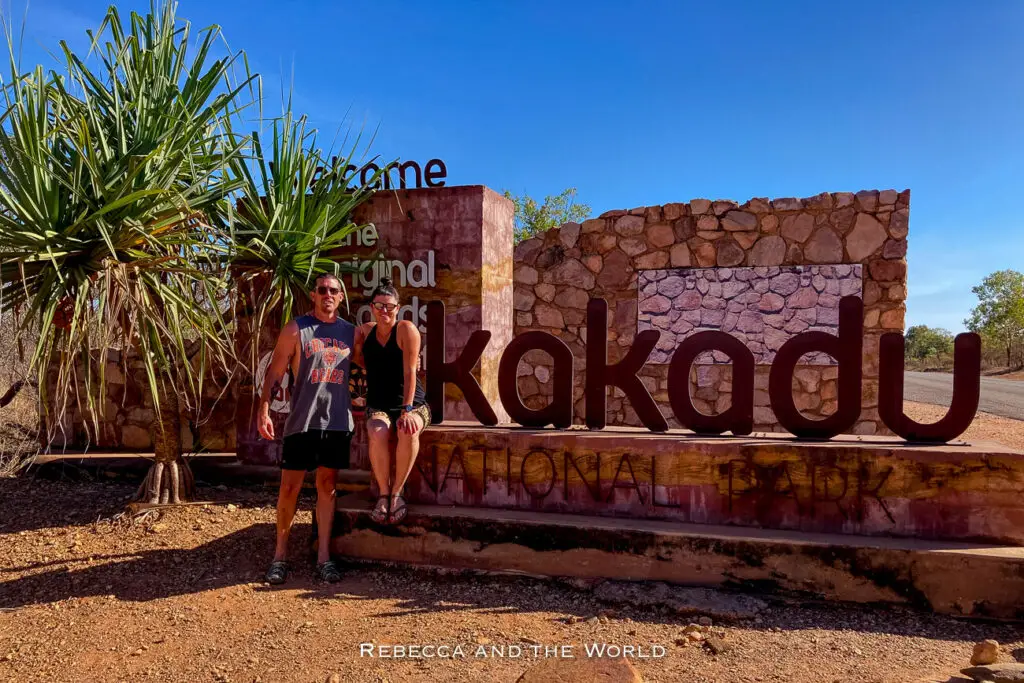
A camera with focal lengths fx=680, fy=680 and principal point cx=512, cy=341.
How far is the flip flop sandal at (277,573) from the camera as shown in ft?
12.2

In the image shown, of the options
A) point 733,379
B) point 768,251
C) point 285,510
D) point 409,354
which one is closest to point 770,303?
point 768,251

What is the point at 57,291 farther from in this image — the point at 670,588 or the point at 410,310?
the point at 670,588

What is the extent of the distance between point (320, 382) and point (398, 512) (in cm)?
87

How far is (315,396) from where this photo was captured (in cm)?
366

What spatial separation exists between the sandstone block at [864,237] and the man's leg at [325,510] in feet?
17.4

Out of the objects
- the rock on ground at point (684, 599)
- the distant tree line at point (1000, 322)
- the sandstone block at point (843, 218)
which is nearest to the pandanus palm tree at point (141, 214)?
the rock on ground at point (684, 599)

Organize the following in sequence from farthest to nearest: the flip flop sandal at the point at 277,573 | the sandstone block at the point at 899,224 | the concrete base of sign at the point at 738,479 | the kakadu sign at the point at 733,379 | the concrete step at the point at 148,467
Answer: the sandstone block at the point at 899,224, the concrete step at the point at 148,467, the flip flop sandal at the point at 277,573, the kakadu sign at the point at 733,379, the concrete base of sign at the point at 738,479

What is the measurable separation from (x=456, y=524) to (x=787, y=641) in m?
1.80

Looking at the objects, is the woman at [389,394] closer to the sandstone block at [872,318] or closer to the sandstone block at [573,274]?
the sandstone block at [573,274]

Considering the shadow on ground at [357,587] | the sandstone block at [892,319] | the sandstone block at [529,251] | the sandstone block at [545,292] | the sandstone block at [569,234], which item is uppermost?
the sandstone block at [569,234]

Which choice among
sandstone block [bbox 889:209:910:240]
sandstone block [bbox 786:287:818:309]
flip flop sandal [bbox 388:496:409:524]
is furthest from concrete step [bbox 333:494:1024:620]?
sandstone block [bbox 889:209:910:240]

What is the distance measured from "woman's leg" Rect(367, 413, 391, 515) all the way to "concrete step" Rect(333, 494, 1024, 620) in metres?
0.24

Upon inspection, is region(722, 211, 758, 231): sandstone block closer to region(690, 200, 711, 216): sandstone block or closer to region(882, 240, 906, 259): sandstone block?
region(690, 200, 711, 216): sandstone block

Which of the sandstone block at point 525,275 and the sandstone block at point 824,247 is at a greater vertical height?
the sandstone block at point 824,247
